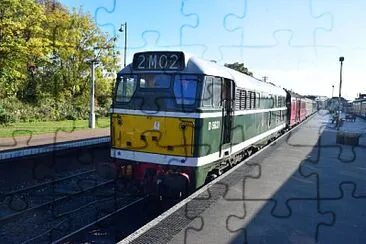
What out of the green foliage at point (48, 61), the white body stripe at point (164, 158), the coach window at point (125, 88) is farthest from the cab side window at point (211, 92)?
the green foliage at point (48, 61)

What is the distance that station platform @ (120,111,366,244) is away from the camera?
7301mm

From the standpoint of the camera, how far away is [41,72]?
4162cm

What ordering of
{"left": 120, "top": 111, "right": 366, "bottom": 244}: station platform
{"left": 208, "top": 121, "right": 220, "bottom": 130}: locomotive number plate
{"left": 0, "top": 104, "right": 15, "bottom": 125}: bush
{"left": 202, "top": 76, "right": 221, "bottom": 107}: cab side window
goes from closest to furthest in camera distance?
{"left": 120, "top": 111, "right": 366, "bottom": 244}: station platform < {"left": 202, "top": 76, "right": 221, "bottom": 107}: cab side window < {"left": 208, "top": 121, "right": 220, "bottom": 130}: locomotive number plate < {"left": 0, "top": 104, "right": 15, "bottom": 125}: bush

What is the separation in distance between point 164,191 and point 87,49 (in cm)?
3658

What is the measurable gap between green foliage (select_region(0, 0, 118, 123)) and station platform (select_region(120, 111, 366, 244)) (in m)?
22.3

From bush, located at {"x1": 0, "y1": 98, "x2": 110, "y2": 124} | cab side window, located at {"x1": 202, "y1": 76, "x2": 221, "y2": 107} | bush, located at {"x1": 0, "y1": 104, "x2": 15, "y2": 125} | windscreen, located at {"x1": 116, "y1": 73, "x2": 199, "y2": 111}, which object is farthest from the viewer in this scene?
bush, located at {"x1": 0, "y1": 98, "x2": 110, "y2": 124}

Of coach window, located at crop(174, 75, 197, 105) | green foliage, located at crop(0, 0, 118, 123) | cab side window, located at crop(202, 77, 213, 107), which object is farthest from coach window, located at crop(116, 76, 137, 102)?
green foliage, located at crop(0, 0, 118, 123)

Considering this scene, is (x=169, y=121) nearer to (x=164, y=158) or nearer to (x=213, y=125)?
(x=164, y=158)

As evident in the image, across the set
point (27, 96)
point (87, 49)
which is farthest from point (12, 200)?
point (87, 49)

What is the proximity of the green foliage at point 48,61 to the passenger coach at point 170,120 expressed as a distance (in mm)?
21054

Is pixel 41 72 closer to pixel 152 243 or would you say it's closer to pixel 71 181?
pixel 71 181

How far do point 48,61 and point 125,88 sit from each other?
30.6m

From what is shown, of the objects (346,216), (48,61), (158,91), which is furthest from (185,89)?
(48,61)

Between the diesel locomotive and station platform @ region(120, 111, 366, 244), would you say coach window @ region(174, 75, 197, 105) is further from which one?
station platform @ region(120, 111, 366, 244)
